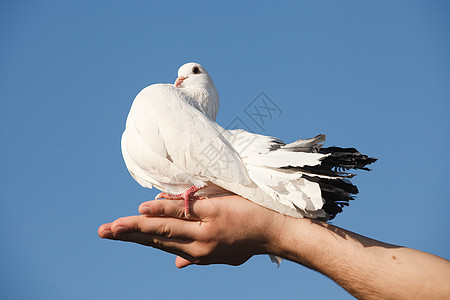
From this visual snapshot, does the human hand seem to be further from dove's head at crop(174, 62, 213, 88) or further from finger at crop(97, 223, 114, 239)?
dove's head at crop(174, 62, 213, 88)

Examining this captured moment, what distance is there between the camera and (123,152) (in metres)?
4.25

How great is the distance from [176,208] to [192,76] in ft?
7.02

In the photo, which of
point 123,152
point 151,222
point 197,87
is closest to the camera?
point 151,222

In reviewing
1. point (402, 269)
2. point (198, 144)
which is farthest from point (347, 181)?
point (198, 144)

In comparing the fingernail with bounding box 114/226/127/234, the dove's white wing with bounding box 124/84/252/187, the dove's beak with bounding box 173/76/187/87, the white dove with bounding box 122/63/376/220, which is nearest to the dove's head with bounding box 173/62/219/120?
the dove's beak with bounding box 173/76/187/87

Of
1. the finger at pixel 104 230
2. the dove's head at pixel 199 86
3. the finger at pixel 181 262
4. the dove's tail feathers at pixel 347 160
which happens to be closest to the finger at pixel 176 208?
the finger at pixel 104 230

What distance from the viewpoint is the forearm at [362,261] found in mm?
3092

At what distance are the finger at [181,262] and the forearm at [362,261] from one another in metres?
1.12

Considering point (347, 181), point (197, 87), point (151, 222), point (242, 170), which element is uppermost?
point (197, 87)

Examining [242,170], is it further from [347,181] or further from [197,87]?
[197,87]

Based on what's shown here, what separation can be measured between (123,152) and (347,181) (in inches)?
97.9

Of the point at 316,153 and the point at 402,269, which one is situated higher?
the point at 316,153

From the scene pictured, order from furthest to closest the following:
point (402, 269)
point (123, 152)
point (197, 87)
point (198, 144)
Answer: point (197, 87) < point (123, 152) < point (198, 144) < point (402, 269)

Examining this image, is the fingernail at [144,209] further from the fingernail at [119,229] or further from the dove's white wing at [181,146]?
the dove's white wing at [181,146]
